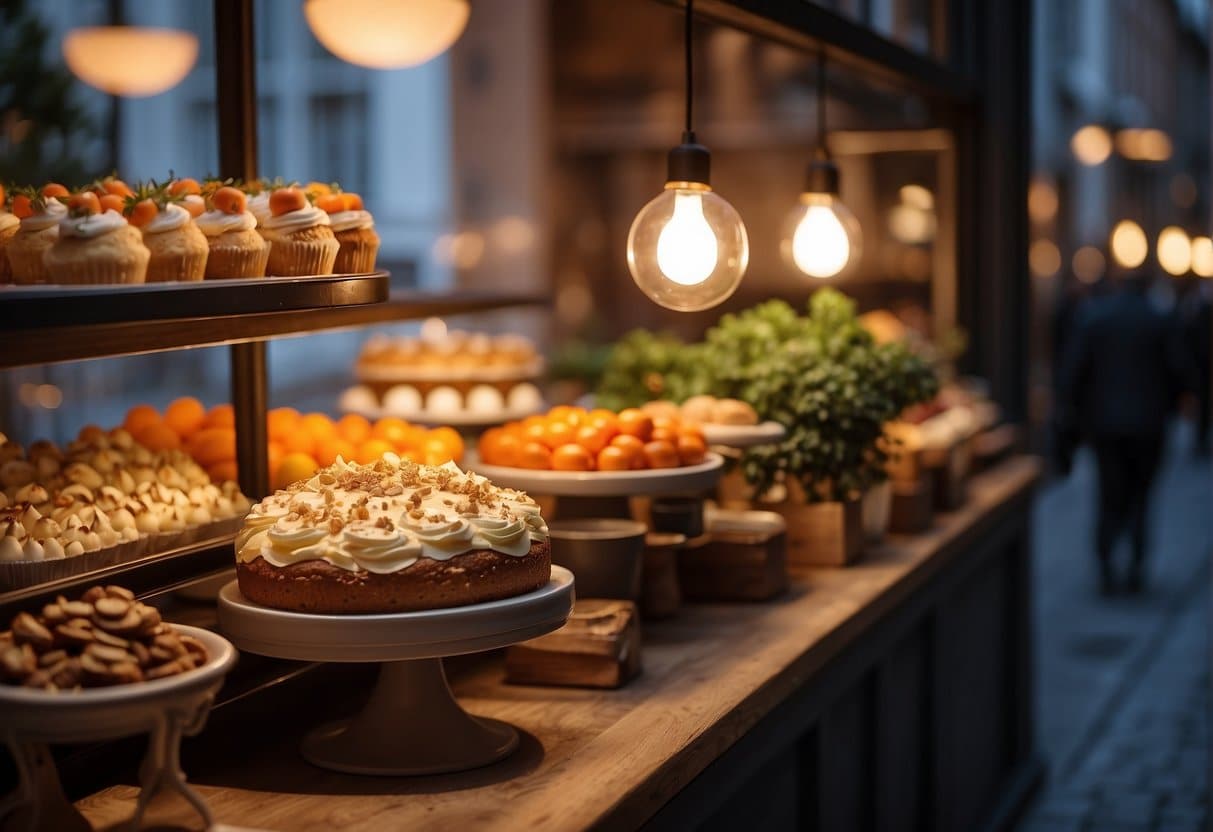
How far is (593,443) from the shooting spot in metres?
3.27

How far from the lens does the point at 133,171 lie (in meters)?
19.0

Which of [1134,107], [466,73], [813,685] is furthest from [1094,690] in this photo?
[1134,107]

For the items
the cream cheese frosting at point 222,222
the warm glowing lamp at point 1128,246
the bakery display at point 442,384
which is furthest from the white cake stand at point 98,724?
the warm glowing lamp at point 1128,246

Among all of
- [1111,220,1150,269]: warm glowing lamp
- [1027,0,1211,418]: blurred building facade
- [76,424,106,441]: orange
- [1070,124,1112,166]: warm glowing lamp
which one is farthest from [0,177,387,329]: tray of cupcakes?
[1070,124,1112,166]: warm glowing lamp

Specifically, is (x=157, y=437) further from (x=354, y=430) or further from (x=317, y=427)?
(x=354, y=430)

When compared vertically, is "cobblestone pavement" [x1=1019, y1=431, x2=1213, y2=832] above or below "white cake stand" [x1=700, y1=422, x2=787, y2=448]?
below

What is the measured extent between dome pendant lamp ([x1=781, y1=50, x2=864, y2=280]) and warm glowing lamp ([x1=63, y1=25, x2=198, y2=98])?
9.89 feet

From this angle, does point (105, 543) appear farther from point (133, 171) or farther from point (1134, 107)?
point (1134, 107)

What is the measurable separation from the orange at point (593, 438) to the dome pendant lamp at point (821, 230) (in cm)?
109

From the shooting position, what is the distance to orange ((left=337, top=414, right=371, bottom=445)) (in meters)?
3.39

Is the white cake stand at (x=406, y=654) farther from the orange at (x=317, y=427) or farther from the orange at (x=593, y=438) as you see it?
the orange at (x=317, y=427)

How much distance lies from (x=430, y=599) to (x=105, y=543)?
524 millimetres

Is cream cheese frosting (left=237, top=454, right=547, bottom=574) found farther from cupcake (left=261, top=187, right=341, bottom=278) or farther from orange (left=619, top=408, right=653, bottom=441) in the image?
orange (left=619, top=408, right=653, bottom=441)

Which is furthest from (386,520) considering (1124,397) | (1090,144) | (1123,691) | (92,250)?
(1090,144)
